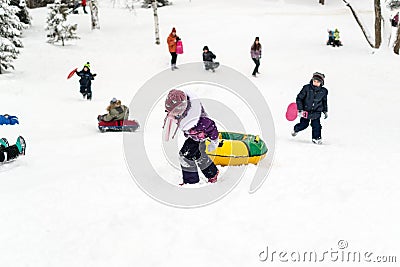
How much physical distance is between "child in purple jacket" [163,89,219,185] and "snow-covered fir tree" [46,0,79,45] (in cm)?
2013

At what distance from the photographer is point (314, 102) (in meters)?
9.31

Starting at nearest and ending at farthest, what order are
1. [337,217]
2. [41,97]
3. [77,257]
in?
[77,257]
[337,217]
[41,97]

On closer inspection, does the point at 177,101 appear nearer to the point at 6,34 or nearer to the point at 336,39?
the point at 6,34

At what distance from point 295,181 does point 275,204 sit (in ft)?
3.34

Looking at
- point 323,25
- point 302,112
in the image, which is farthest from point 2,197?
point 323,25

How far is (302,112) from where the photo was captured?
9.51 meters

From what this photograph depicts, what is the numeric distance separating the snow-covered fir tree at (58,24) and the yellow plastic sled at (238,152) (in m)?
19.5

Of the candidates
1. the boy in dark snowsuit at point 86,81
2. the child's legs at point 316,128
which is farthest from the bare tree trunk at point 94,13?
the child's legs at point 316,128

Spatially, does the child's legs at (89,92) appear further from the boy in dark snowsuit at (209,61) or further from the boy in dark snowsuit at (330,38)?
the boy in dark snowsuit at (330,38)

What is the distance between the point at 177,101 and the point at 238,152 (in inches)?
72.9

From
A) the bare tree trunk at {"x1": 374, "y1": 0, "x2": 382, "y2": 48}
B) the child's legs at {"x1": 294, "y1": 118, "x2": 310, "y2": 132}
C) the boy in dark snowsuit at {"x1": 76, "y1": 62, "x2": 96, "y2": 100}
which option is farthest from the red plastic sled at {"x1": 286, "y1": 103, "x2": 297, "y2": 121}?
the bare tree trunk at {"x1": 374, "y1": 0, "x2": 382, "y2": 48}

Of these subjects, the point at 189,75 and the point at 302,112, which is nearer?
the point at 302,112

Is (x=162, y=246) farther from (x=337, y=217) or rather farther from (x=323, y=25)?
(x=323, y=25)

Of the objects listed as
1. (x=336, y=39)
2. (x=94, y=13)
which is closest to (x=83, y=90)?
(x=94, y=13)
